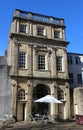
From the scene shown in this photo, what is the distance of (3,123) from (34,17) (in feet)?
51.2

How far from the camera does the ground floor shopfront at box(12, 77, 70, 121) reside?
78.1 feet

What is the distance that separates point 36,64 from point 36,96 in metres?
4.48

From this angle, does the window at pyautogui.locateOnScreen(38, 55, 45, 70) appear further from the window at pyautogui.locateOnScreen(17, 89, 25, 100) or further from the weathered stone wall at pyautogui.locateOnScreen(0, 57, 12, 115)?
the weathered stone wall at pyautogui.locateOnScreen(0, 57, 12, 115)

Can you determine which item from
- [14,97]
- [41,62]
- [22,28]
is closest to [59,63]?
[41,62]

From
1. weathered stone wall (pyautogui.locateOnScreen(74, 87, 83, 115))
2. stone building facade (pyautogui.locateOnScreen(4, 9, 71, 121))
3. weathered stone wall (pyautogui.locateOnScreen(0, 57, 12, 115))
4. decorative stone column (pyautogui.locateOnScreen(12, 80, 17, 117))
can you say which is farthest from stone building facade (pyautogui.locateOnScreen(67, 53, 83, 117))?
weathered stone wall (pyautogui.locateOnScreen(0, 57, 12, 115))

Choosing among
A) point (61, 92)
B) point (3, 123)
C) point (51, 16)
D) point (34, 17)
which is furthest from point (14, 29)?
point (3, 123)

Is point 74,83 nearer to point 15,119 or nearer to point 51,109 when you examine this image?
point 51,109

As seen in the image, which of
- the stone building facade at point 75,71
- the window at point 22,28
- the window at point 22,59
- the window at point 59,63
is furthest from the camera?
the stone building facade at point 75,71

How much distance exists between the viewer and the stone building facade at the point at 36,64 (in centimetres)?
2444

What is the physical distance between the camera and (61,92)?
26312mm

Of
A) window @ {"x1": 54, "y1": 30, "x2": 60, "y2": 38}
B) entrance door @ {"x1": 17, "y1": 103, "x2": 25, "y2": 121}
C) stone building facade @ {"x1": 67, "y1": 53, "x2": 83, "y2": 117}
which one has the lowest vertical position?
entrance door @ {"x1": 17, "y1": 103, "x2": 25, "y2": 121}

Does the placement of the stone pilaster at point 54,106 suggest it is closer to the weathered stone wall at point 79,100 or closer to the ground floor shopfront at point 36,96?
the ground floor shopfront at point 36,96

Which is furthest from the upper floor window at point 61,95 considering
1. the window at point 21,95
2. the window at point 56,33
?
the window at point 56,33

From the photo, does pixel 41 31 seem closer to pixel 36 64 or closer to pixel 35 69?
pixel 36 64
